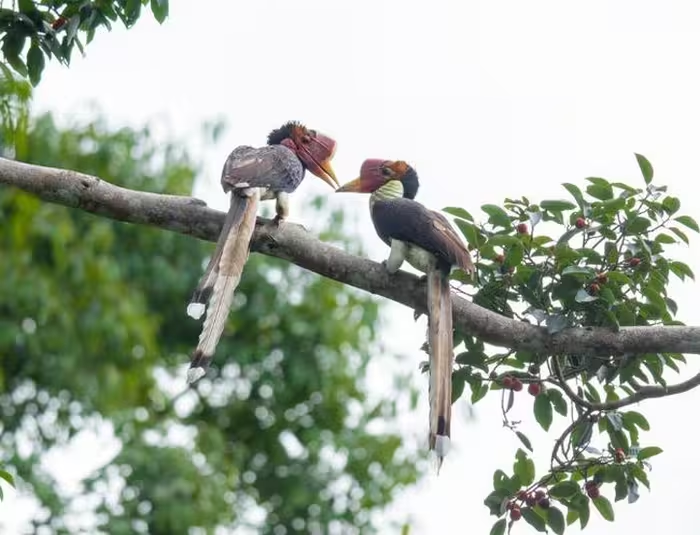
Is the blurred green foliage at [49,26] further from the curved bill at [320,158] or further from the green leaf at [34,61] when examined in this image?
the curved bill at [320,158]

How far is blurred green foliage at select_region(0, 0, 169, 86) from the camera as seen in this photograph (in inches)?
147

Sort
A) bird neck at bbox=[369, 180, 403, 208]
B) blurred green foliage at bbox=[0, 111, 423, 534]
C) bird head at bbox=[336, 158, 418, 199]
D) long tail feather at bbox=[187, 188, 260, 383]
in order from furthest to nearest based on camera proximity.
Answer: blurred green foliage at bbox=[0, 111, 423, 534]
bird head at bbox=[336, 158, 418, 199]
bird neck at bbox=[369, 180, 403, 208]
long tail feather at bbox=[187, 188, 260, 383]

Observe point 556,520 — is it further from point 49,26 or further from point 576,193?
point 49,26

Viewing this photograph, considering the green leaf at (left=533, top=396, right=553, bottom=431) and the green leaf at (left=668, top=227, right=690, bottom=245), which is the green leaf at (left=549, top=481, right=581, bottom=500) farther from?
the green leaf at (left=668, top=227, right=690, bottom=245)

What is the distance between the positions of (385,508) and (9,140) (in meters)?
4.84

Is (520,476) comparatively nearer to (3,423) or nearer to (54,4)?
(54,4)

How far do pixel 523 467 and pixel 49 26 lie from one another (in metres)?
1.53

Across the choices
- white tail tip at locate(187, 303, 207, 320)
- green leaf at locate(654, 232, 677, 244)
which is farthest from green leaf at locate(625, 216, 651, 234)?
white tail tip at locate(187, 303, 207, 320)

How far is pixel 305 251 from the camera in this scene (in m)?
3.60

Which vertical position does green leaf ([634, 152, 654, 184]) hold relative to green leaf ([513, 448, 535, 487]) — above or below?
above

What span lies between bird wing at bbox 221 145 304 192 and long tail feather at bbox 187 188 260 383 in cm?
17

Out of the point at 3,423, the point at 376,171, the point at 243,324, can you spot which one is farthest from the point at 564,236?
the point at 3,423

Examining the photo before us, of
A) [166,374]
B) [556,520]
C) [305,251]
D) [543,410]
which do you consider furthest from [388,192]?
[166,374]

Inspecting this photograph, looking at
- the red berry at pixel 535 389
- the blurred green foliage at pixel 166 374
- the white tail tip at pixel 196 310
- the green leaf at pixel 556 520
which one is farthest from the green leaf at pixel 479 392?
the blurred green foliage at pixel 166 374
